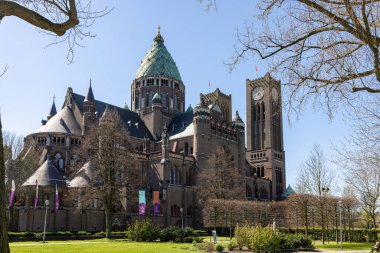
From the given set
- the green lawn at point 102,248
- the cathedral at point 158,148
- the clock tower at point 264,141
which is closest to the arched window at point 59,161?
the cathedral at point 158,148

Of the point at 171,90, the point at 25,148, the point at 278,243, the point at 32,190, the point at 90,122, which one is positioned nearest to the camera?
the point at 278,243

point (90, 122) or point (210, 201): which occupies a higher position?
point (90, 122)

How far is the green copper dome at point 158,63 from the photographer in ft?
332

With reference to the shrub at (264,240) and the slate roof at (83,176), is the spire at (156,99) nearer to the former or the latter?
the slate roof at (83,176)

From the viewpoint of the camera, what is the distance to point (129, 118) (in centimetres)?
9181

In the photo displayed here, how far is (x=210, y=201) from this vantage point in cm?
6338

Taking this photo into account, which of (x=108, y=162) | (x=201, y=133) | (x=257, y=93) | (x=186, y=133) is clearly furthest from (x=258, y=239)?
(x=257, y=93)

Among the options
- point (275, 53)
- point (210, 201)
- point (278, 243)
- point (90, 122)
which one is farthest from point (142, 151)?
point (275, 53)

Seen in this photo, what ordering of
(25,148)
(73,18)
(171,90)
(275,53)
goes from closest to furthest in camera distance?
A: 1. (73,18)
2. (275,53)
3. (25,148)
4. (171,90)

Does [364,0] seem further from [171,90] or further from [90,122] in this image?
[171,90]

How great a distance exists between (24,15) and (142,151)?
246 ft

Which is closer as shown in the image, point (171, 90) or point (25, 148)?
point (25, 148)

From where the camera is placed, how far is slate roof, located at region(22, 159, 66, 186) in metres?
61.8

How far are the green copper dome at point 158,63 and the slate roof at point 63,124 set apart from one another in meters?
26.4
